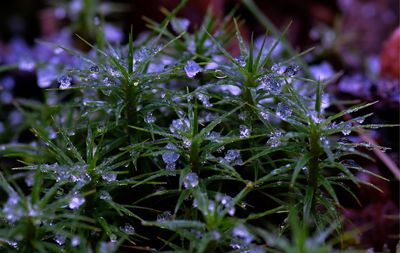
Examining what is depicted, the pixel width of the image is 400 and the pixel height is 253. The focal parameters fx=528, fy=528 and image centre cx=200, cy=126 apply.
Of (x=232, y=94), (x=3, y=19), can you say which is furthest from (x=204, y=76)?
(x=3, y=19)

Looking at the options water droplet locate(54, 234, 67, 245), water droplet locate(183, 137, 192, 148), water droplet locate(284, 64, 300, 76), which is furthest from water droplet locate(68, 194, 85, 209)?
water droplet locate(284, 64, 300, 76)

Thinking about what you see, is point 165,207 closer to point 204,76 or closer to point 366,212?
point 204,76

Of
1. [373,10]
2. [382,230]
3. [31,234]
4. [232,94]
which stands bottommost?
A: [382,230]

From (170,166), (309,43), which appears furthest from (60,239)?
(309,43)

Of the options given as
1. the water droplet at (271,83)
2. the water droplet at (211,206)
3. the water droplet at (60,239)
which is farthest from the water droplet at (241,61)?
the water droplet at (60,239)

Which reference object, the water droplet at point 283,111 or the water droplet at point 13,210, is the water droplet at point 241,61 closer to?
the water droplet at point 283,111

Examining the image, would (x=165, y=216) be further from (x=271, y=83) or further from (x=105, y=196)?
(x=271, y=83)

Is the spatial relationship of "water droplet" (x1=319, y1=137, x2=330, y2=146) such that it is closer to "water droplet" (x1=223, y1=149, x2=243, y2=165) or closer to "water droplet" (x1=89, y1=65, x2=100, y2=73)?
"water droplet" (x1=223, y1=149, x2=243, y2=165)
